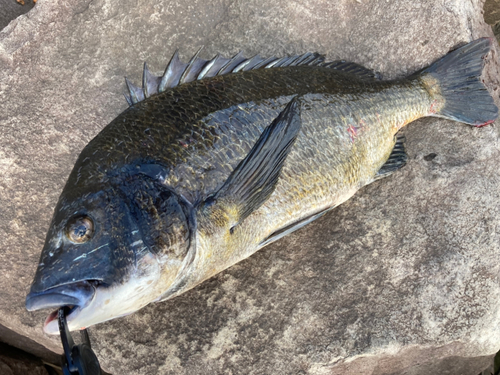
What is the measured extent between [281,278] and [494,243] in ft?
4.52

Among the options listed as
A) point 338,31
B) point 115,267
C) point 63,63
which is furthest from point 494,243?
point 63,63

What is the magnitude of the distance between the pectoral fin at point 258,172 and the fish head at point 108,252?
0.84 feet

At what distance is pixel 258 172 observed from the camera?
1.96m

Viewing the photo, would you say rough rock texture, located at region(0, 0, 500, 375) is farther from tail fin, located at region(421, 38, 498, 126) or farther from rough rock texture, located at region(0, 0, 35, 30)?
rough rock texture, located at region(0, 0, 35, 30)

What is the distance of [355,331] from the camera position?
238cm

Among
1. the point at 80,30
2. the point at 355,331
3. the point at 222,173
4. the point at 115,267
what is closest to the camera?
the point at 115,267

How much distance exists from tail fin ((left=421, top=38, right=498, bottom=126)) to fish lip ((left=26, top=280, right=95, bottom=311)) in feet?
8.23

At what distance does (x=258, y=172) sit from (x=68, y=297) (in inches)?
39.4

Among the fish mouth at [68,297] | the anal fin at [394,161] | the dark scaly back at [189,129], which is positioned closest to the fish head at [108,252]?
the fish mouth at [68,297]

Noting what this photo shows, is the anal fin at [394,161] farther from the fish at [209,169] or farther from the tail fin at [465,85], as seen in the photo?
the tail fin at [465,85]

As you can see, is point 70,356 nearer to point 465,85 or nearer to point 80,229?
point 80,229

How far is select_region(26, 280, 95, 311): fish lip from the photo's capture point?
1558 millimetres

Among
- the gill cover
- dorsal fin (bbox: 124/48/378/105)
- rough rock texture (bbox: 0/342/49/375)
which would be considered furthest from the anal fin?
rough rock texture (bbox: 0/342/49/375)

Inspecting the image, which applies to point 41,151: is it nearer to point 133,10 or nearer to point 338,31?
point 133,10
